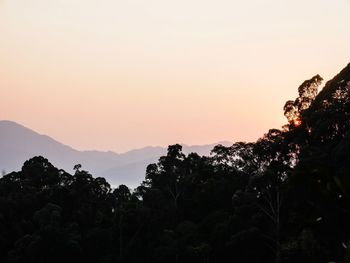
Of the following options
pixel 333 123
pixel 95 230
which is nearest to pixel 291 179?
pixel 333 123

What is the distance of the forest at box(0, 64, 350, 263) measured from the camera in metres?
27.7

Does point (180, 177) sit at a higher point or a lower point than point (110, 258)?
higher

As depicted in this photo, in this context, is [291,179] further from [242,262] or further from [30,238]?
[30,238]

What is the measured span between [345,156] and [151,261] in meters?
19.6

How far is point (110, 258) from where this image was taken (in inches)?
1494

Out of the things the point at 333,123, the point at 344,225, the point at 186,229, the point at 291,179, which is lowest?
the point at 344,225

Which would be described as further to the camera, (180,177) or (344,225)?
(180,177)

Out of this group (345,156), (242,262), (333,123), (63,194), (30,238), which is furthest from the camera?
(63,194)

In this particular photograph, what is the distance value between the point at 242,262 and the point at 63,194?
1882 centimetres

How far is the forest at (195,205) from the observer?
91.0ft

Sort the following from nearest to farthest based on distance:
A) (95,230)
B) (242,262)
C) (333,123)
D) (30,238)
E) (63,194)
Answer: (333,123) < (242,262) < (30,238) < (95,230) < (63,194)

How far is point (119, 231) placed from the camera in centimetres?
3969

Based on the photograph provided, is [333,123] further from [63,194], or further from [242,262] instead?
[63,194]

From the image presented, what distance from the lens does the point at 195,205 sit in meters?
43.0
